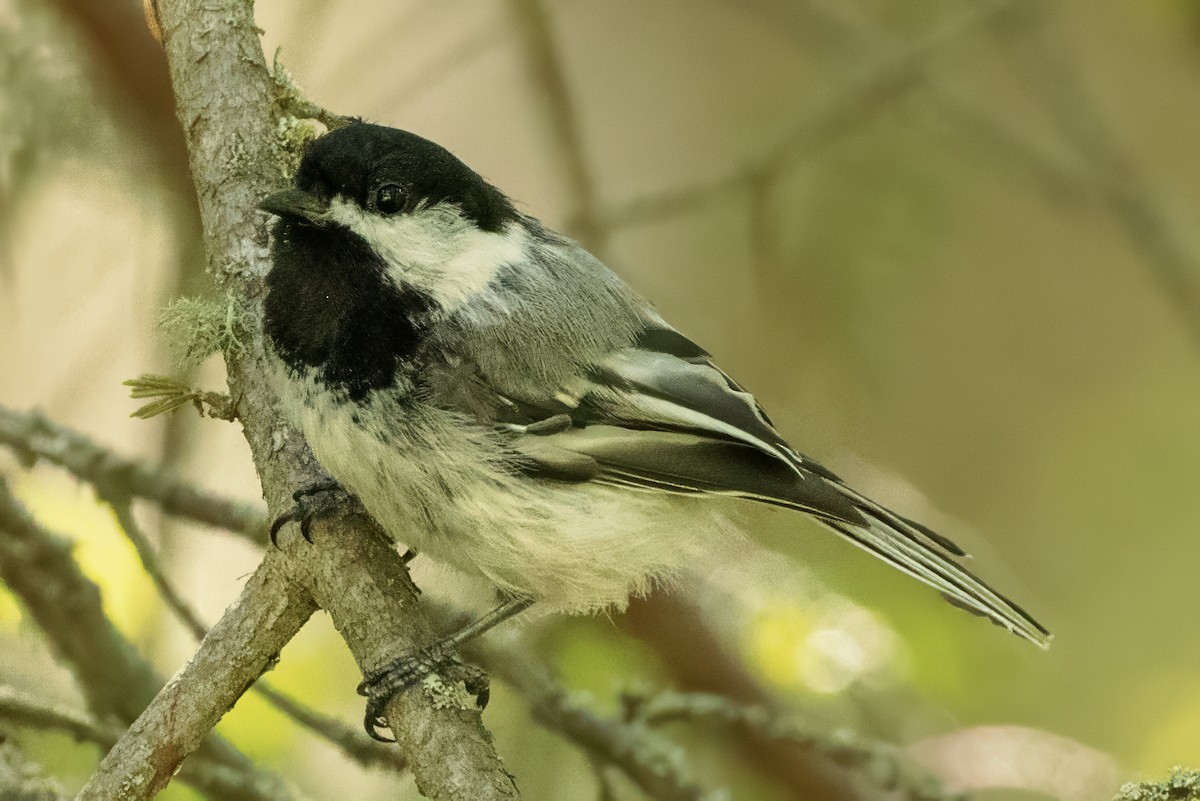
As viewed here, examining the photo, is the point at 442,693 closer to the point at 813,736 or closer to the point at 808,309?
the point at 813,736

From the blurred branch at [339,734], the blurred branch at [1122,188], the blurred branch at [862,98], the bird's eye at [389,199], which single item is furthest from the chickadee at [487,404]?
the blurred branch at [1122,188]

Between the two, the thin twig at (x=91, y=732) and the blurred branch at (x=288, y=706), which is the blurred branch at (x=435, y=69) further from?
the thin twig at (x=91, y=732)

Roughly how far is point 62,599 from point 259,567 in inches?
16.0

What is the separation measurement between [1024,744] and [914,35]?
5.54ft

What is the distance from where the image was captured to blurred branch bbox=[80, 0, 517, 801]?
3.75ft

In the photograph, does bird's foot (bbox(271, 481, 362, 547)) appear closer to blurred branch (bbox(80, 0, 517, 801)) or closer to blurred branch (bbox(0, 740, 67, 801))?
blurred branch (bbox(80, 0, 517, 801))

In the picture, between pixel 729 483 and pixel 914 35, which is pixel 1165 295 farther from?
pixel 729 483

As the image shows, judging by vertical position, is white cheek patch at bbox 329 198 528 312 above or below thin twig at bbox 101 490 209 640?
above

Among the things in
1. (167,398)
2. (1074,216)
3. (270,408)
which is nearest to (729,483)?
(270,408)

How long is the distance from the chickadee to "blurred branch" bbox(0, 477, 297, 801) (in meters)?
0.43

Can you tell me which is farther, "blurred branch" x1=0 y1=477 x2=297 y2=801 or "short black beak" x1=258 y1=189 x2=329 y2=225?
"blurred branch" x1=0 y1=477 x2=297 y2=801

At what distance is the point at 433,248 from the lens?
1.34 m

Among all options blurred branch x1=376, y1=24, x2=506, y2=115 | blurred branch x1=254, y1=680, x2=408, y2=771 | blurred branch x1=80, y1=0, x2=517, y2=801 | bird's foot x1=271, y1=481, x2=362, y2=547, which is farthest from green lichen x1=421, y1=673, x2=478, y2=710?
blurred branch x1=376, y1=24, x2=506, y2=115

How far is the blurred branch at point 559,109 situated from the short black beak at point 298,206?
2.82 feet
